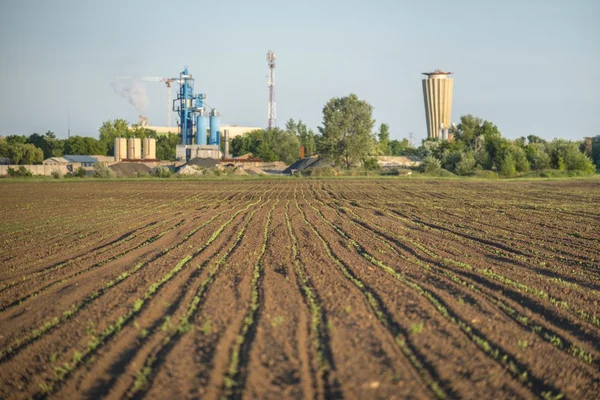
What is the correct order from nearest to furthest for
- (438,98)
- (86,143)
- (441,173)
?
(441,173) < (86,143) < (438,98)

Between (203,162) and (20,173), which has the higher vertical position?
(203,162)

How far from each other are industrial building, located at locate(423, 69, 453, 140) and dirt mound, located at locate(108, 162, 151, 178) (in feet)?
380

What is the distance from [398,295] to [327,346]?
281cm

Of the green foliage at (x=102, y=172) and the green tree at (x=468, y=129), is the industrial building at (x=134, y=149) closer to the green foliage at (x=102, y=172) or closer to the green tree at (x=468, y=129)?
the green foliage at (x=102, y=172)

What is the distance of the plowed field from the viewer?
6.30 meters

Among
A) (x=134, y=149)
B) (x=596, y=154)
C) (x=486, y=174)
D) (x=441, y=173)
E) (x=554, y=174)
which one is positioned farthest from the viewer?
(x=134, y=149)

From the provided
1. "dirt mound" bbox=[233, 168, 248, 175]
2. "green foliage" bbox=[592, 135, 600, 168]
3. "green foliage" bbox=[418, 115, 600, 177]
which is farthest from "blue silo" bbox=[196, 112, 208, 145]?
"green foliage" bbox=[592, 135, 600, 168]

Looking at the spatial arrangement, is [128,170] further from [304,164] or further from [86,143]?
[86,143]

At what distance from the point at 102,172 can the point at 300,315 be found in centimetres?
6488

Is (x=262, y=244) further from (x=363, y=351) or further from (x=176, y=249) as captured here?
(x=363, y=351)

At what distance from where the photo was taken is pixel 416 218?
23094 millimetres

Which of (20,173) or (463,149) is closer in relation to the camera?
(20,173)

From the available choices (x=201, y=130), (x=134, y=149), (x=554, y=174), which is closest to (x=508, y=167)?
(x=554, y=174)

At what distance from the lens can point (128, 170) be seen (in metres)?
75.2
